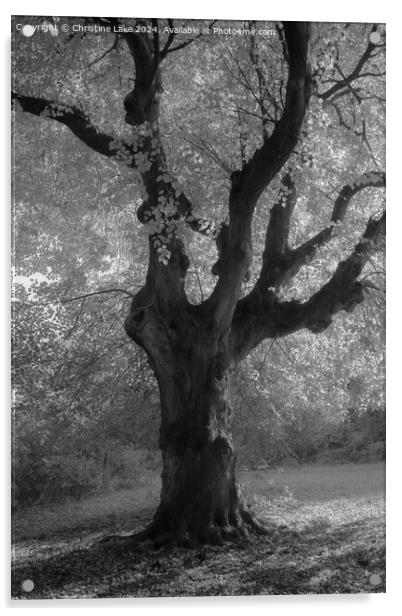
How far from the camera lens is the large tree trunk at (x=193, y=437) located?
5.37m

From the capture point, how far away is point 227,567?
16.8ft

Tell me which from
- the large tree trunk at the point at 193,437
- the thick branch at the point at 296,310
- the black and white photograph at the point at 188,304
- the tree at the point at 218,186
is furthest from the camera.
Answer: the thick branch at the point at 296,310

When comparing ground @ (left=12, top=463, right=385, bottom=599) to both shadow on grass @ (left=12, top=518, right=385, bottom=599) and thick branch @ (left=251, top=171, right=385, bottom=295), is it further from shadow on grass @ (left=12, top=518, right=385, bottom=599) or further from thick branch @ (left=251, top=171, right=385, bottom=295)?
thick branch @ (left=251, top=171, right=385, bottom=295)

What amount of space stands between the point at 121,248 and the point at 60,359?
0.96m

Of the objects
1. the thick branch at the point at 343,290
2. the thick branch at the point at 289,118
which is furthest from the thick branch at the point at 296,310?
the thick branch at the point at 289,118

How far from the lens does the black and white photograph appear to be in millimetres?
5094

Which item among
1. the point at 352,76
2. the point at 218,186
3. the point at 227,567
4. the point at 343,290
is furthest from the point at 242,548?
the point at 352,76

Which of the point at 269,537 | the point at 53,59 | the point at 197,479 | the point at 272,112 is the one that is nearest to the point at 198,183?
the point at 272,112

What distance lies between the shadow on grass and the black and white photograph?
0.05 feet

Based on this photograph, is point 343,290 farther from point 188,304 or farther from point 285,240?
point 188,304

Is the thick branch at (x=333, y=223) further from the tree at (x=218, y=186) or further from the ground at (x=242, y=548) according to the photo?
the ground at (x=242, y=548)

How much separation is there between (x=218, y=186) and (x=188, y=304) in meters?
0.94

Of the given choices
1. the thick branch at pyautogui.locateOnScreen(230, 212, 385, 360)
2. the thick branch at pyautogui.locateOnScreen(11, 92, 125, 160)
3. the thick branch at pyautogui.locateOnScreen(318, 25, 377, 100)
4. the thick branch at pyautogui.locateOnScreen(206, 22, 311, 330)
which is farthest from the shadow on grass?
the thick branch at pyautogui.locateOnScreen(318, 25, 377, 100)
